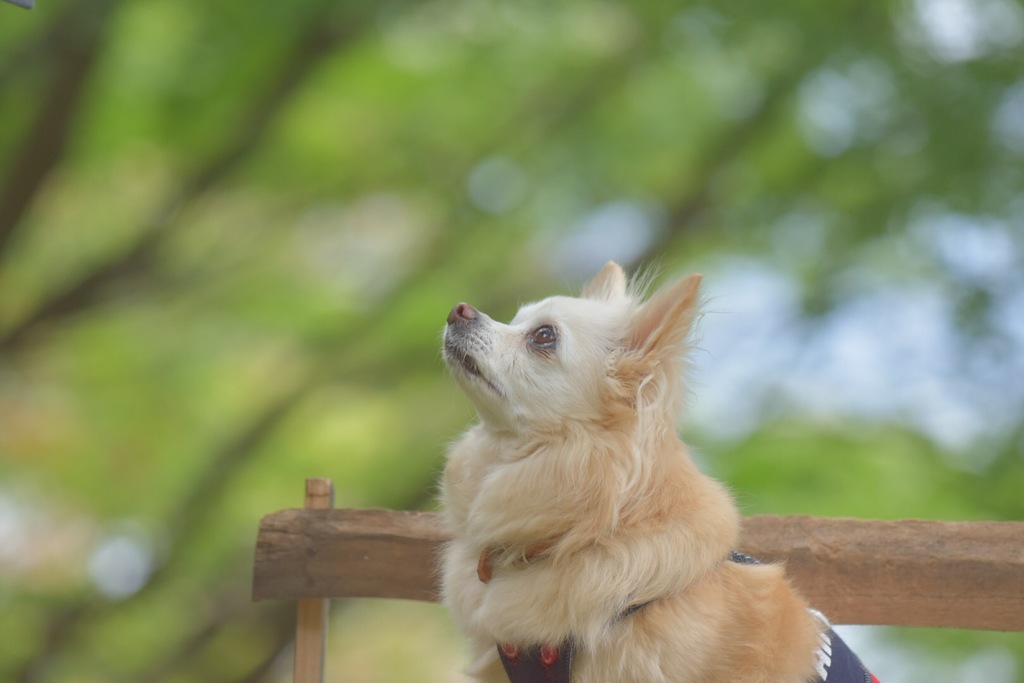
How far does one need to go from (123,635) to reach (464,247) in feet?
11.5

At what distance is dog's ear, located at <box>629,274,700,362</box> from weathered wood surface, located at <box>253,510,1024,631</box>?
0.74 m

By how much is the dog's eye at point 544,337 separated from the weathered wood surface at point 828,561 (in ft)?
A: 2.38

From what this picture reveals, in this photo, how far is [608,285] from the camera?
308cm

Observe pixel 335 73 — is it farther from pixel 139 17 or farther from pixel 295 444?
pixel 295 444

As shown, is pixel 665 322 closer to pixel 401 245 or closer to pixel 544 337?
pixel 544 337

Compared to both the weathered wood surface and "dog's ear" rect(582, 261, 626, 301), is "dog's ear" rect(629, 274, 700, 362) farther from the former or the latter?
the weathered wood surface

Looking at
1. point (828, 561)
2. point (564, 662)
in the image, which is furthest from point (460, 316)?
point (828, 561)

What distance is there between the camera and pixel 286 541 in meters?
3.13

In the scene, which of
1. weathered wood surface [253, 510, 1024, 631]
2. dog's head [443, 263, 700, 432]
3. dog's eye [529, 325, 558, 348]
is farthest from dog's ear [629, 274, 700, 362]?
weathered wood surface [253, 510, 1024, 631]

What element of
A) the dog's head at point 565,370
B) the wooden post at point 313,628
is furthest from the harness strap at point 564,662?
the wooden post at point 313,628

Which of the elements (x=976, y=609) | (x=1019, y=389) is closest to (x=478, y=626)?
(x=976, y=609)

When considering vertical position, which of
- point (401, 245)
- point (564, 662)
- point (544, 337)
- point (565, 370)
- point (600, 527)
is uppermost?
point (401, 245)

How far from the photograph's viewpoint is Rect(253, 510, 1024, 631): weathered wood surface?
291cm

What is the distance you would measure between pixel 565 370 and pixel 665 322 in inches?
11.1
